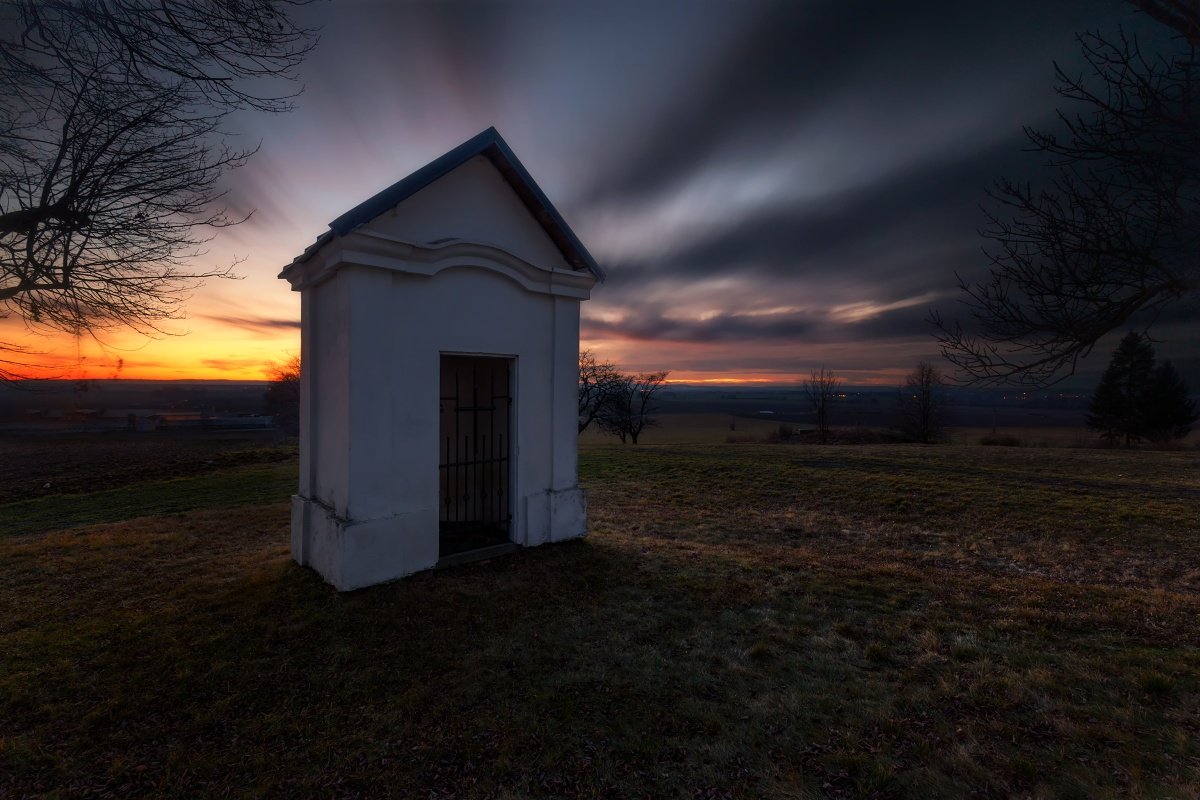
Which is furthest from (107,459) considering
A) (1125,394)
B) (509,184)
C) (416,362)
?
(1125,394)

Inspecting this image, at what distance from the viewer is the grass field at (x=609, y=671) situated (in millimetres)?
2836

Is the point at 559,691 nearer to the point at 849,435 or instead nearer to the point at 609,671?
the point at 609,671

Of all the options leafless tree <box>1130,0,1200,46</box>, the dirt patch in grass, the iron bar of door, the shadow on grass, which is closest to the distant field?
the dirt patch in grass

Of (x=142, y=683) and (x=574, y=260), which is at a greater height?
(x=574, y=260)

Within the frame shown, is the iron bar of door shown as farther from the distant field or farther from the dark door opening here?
the distant field

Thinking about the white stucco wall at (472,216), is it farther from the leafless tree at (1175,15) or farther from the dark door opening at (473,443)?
the leafless tree at (1175,15)

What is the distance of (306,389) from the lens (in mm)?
6008

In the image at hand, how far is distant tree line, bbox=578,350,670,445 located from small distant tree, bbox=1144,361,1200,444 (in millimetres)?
34578

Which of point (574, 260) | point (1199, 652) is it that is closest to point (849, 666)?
point (1199, 652)

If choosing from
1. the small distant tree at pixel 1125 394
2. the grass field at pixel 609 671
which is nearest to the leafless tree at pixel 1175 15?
the grass field at pixel 609 671

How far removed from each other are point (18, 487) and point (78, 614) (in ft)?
47.4

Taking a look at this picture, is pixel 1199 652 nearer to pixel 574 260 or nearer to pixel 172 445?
pixel 574 260

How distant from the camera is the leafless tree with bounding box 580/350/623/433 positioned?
3500cm

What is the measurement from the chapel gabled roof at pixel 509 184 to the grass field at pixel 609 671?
4.13 meters
